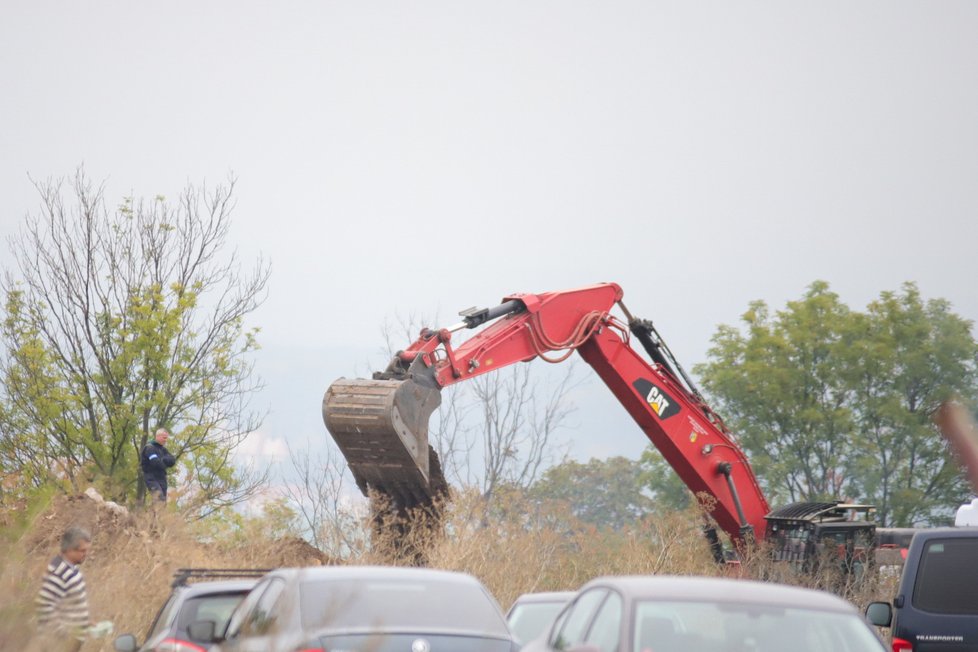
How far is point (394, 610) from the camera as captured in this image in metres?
8.88

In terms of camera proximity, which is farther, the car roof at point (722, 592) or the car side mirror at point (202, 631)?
the car side mirror at point (202, 631)

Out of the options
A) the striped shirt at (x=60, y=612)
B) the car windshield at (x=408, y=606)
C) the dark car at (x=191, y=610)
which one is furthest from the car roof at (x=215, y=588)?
the striped shirt at (x=60, y=612)

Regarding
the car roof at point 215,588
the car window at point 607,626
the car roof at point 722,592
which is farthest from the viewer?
the car roof at point 215,588

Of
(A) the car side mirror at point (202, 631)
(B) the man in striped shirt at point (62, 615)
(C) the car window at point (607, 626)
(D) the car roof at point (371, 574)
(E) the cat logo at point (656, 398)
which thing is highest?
(E) the cat logo at point (656, 398)

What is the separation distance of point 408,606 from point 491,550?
13.2 meters

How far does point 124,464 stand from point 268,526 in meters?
9.55

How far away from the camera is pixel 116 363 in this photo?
106ft

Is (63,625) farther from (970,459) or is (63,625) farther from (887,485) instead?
(887,485)

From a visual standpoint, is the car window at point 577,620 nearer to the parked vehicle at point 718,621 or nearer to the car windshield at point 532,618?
the parked vehicle at point 718,621

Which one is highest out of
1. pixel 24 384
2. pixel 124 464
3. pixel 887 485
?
pixel 24 384

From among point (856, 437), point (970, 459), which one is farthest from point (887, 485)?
point (970, 459)

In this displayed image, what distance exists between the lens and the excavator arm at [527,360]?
20.1m

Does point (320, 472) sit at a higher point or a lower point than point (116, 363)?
lower

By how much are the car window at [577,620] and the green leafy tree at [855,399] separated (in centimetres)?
4652
